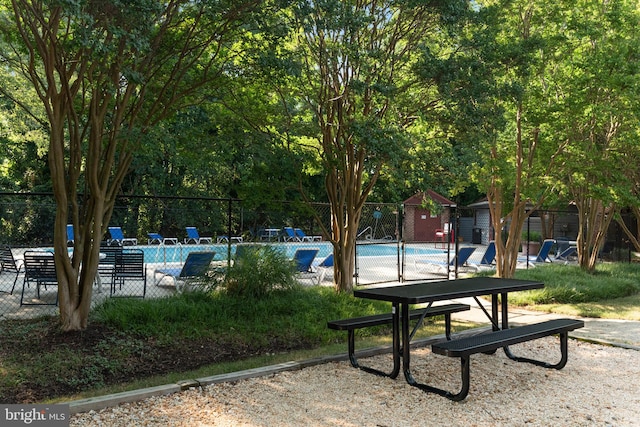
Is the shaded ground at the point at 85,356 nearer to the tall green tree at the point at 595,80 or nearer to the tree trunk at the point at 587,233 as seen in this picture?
the tall green tree at the point at 595,80

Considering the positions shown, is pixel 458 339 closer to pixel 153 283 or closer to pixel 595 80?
pixel 595 80

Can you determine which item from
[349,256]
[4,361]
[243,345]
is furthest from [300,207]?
[4,361]

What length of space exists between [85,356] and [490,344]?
13.4 feet

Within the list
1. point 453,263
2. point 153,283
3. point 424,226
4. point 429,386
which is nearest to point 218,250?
point 153,283

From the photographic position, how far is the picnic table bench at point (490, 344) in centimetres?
461

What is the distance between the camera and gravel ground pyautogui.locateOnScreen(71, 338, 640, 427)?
13.9 ft

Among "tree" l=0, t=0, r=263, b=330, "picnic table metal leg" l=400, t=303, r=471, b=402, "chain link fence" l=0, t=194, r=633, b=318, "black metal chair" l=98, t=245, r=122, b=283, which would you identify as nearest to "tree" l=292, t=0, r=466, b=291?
"chain link fence" l=0, t=194, r=633, b=318

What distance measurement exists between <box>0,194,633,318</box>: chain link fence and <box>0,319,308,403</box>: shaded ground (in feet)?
7.26

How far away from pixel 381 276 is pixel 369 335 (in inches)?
299

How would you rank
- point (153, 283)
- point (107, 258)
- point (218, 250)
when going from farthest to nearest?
point (153, 283) → point (107, 258) → point (218, 250)

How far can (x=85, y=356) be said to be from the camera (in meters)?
5.54

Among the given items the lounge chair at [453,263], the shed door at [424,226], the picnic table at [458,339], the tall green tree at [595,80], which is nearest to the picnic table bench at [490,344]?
the picnic table at [458,339]

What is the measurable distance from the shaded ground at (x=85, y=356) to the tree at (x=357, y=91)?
3.28 m

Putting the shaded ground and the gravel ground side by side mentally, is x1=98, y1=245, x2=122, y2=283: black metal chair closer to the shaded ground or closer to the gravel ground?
the shaded ground
